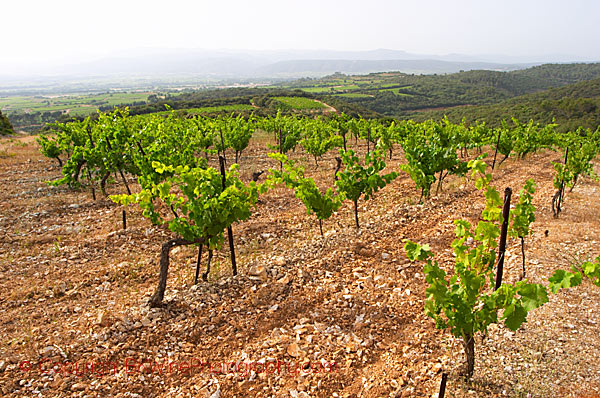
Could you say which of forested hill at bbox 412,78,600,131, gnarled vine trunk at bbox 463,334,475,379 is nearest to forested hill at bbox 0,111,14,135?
gnarled vine trunk at bbox 463,334,475,379

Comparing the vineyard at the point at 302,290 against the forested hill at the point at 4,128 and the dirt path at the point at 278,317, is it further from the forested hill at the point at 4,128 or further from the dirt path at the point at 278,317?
the forested hill at the point at 4,128

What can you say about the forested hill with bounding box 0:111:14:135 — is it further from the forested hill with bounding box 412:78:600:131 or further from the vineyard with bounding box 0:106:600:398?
the forested hill with bounding box 412:78:600:131

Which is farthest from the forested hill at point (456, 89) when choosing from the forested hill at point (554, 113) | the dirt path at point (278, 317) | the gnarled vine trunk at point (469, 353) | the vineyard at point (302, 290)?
the gnarled vine trunk at point (469, 353)

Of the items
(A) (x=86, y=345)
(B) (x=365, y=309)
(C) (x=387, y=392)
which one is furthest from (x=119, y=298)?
(C) (x=387, y=392)

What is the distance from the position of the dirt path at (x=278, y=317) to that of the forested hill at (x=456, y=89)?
9093cm

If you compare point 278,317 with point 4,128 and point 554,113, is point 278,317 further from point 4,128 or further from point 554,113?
point 554,113

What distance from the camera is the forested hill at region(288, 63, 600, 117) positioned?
102250 mm

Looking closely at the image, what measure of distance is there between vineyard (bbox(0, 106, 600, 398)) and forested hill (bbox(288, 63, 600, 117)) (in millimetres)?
90129

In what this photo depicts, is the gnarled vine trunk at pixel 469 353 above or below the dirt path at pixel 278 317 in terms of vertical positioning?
above

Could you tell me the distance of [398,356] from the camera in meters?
5.19

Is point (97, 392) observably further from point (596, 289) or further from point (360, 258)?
point (596, 289)

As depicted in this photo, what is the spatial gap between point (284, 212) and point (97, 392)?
7.79m

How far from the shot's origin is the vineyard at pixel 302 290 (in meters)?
4.64

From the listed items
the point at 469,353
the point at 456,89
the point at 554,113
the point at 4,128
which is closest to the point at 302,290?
the point at 469,353
